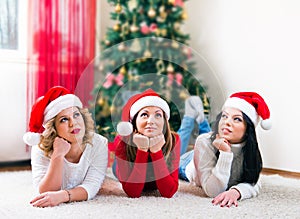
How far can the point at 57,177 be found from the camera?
65.2 inches

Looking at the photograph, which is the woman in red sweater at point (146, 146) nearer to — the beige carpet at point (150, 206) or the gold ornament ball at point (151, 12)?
the beige carpet at point (150, 206)

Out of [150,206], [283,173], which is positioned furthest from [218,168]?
[283,173]

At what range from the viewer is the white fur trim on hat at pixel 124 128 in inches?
66.6

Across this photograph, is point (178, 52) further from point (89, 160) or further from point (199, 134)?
point (89, 160)

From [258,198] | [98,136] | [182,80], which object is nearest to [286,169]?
[258,198]

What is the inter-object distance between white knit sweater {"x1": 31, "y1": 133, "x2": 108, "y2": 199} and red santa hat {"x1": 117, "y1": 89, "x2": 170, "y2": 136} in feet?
0.39

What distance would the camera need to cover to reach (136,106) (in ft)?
5.65

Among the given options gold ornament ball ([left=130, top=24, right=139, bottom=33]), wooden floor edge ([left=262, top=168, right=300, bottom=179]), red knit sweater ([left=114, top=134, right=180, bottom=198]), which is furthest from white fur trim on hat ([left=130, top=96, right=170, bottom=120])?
gold ornament ball ([left=130, top=24, right=139, bottom=33])

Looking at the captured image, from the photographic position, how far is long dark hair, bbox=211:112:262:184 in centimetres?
179

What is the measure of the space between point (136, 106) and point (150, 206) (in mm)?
385

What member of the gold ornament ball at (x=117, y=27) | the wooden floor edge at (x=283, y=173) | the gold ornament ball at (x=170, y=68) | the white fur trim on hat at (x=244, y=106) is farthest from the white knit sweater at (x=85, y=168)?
the gold ornament ball at (x=117, y=27)

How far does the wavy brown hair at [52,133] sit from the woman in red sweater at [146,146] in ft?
0.35

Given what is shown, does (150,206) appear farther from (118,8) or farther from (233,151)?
(118,8)

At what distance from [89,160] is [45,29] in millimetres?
1439
